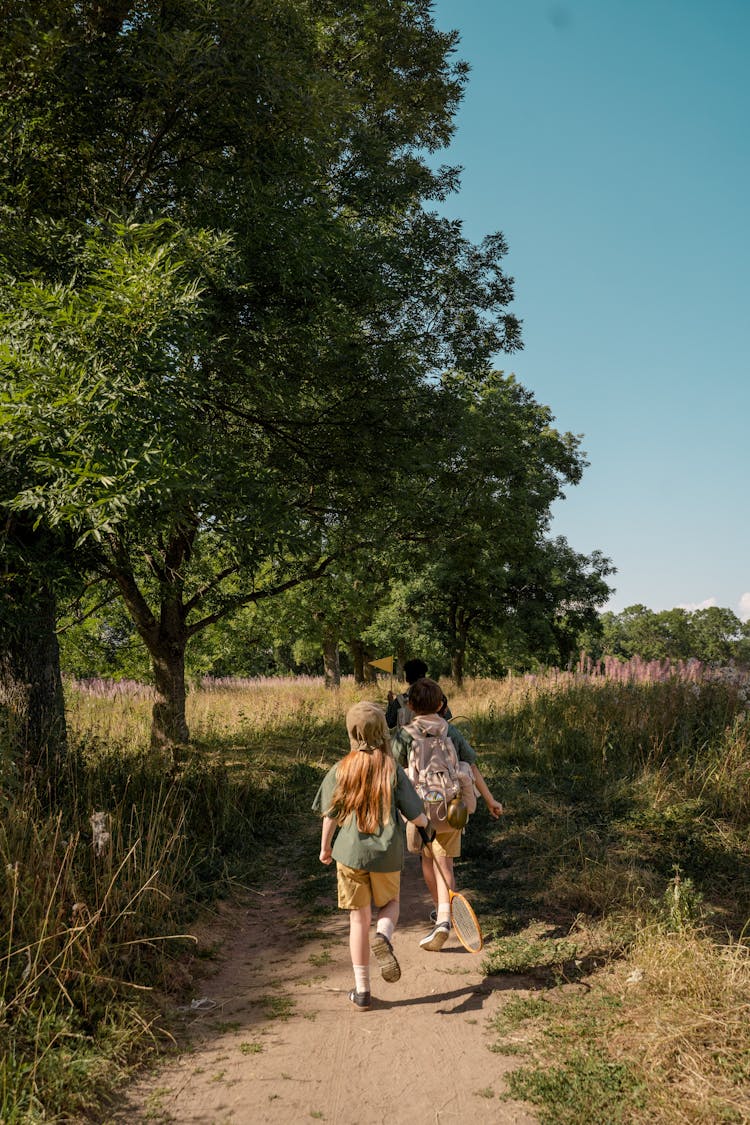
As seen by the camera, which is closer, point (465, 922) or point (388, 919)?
point (388, 919)

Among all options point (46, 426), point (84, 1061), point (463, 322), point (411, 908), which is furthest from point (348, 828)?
point (463, 322)

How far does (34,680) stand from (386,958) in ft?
16.6

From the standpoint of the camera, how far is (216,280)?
23.8ft

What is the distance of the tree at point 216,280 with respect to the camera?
5.82 meters

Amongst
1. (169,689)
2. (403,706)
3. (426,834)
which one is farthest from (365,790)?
(169,689)

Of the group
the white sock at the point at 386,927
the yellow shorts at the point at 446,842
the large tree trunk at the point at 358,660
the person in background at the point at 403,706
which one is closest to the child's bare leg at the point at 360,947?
the white sock at the point at 386,927

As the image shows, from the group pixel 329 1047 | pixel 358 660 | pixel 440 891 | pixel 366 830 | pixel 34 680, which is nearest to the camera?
pixel 329 1047

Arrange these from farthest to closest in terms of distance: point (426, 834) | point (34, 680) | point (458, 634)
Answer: point (458, 634)
point (34, 680)
point (426, 834)

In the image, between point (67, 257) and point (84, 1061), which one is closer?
point (84, 1061)

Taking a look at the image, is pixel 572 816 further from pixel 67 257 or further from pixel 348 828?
pixel 67 257

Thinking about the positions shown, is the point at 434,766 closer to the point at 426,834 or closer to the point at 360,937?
the point at 426,834

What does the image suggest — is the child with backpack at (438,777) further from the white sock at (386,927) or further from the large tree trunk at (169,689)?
the large tree trunk at (169,689)

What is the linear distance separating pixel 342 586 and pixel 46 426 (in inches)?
613

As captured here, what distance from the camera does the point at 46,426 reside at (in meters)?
5.50
